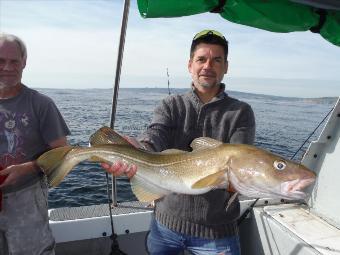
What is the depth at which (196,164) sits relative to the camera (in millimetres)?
3545

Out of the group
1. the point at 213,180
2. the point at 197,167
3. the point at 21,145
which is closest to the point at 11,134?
the point at 21,145

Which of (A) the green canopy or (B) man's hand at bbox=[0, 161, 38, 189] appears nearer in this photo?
(A) the green canopy

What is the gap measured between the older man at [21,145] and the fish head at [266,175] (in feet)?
7.06

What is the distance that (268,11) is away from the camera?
378cm

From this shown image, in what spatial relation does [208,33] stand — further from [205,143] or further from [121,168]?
[121,168]

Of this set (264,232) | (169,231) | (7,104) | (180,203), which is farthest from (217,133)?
(7,104)

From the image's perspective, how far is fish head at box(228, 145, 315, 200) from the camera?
3.10 meters

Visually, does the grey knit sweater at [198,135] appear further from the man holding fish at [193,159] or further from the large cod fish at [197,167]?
the large cod fish at [197,167]

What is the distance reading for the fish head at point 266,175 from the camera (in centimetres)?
310

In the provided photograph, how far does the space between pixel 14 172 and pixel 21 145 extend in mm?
349

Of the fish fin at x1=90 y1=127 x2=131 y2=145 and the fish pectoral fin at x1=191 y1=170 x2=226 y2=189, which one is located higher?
the fish fin at x1=90 y1=127 x2=131 y2=145

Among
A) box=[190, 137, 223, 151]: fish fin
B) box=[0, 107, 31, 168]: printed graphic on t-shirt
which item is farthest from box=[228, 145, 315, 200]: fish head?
box=[0, 107, 31, 168]: printed graphic on t-shirt

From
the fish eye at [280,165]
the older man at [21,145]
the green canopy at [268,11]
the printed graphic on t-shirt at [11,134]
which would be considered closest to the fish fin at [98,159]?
the older man at [21,145]

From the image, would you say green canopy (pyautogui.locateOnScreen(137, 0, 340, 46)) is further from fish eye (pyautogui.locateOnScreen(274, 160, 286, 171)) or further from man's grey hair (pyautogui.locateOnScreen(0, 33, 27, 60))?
man's grey hair (pyautogui.locateOnScreen(0, 33, 27, 60))
